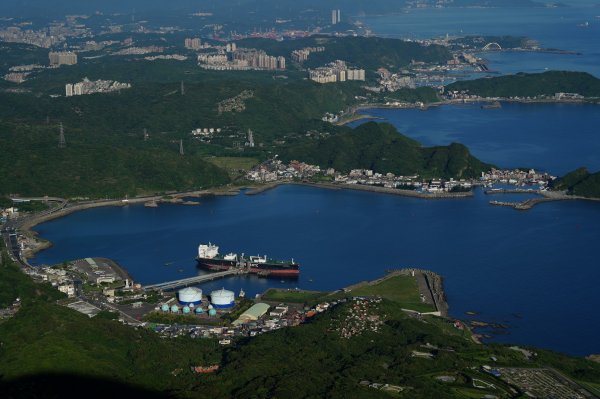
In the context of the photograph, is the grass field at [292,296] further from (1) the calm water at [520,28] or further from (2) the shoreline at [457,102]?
(1) the calm water at [520,28]

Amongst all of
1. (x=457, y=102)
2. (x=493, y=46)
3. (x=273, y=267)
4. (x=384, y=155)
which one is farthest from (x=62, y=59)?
(x=273, y=267)

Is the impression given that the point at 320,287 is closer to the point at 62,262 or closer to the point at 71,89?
the point at 62,262

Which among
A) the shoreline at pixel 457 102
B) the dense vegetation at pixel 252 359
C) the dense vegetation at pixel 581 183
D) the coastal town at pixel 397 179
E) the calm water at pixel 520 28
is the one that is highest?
the dense vegetation at pixel 252 359

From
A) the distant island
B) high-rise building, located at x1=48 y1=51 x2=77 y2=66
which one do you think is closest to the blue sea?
the distant island

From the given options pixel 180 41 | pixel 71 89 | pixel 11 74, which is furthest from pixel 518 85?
pixel 180 41

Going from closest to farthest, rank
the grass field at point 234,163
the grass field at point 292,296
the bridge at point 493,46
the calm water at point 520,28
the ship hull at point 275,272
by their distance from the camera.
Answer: the grass field at point 292,296
the ship hull at point 275,272
the grass field at point 234,163
the calm water at point 520,28
the bridge at point 493,46

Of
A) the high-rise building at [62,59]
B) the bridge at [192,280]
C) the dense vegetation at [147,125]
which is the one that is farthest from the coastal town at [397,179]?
the high-rise building at [62,59]

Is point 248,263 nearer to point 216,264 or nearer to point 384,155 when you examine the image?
point 216,264
